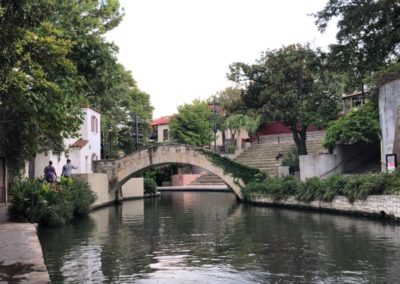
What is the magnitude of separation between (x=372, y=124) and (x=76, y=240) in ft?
57.5

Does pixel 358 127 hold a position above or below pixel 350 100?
below

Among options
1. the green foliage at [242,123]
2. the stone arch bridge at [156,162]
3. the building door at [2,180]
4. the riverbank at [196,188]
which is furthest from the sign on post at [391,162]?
the green foliage at [242,123]

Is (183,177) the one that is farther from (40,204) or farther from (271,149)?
(40,204)

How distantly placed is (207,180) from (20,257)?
42108mm

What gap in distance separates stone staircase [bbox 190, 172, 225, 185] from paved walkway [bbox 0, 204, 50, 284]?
36.0 meters

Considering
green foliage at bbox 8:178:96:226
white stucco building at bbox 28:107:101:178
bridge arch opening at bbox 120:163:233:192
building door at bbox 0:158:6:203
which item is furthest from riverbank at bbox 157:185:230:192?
green foliage at bbox 8:178:96:226

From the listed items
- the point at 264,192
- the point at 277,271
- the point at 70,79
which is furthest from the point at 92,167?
the point at 277,271

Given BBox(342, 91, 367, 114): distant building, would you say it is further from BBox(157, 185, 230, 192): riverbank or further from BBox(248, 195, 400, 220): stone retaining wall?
BBox(248, 195, 400, 220): stone retaining wall

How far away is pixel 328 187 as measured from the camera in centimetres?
2267

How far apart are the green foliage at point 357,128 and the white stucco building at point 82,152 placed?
14.3 m

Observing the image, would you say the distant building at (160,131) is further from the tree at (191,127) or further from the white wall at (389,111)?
the white wall at (389,111)

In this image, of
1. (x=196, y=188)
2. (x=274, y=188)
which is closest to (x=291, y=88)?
(x=274, y=188)

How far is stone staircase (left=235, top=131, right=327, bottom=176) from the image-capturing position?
42.4 meters

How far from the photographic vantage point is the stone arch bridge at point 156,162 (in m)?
32.8
